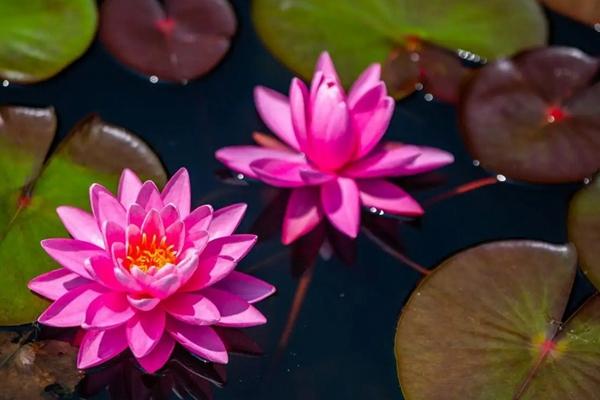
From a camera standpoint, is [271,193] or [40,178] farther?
[271,193]

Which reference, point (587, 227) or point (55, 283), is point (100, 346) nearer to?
point (55, 283)

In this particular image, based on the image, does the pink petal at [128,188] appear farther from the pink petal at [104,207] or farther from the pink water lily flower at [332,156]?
the pink water lily flower at [332,156]

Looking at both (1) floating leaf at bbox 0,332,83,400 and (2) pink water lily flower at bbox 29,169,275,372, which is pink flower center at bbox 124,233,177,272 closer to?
(2) pink water lily flower at bbox 29,169,275,372

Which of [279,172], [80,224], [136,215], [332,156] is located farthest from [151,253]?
[332,156]

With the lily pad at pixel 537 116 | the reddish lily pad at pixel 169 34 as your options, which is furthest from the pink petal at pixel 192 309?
the lily pad at pixel 537 116

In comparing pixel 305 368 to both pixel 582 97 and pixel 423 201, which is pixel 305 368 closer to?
pixel 423 201
